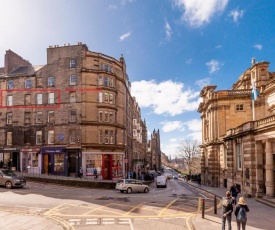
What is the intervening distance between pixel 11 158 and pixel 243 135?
3550 centimetres

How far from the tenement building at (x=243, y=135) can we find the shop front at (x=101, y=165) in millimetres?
16552

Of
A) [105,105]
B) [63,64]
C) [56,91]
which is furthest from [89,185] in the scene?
[63,64]

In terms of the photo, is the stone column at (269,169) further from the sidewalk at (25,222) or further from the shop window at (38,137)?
the shop window at (38,137)

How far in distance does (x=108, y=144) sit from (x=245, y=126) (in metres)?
20.5

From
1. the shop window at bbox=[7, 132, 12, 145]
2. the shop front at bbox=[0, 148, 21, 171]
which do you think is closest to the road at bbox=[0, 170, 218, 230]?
the shop front at bbox=[0, 148, 21, 171]

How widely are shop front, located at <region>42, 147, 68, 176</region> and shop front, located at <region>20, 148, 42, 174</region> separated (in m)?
0.93

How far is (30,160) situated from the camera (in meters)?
40.2

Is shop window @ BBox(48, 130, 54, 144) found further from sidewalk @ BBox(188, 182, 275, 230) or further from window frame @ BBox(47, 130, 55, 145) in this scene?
sidewalk @ BBox(188, 182, 275, 230)

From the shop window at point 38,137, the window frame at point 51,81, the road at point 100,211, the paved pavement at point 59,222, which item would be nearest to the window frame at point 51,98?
the window frame at point 51,81

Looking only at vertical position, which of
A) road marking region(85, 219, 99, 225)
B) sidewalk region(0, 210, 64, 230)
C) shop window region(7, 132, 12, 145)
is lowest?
road marking region(85, 219, 99, 225)

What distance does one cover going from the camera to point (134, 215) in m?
15.4

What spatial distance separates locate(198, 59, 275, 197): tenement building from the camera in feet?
75.9

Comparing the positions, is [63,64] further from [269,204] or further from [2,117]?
[269,204]

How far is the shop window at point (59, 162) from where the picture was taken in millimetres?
38500
